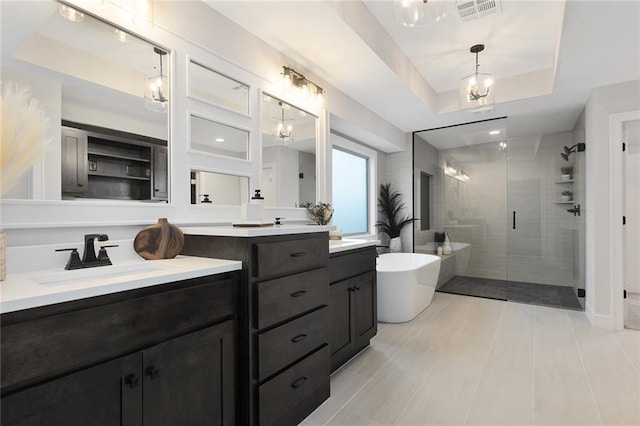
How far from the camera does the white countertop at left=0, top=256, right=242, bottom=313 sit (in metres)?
0.89

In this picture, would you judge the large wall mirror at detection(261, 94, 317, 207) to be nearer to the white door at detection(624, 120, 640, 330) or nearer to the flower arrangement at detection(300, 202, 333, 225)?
Result: the flower arrangement at detection(300, 202, 333, 225)

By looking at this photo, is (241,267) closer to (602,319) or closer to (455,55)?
(455,55)

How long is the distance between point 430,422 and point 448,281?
3353 millimetres

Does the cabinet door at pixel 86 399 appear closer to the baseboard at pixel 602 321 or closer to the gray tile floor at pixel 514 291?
the baseboard at pixel 602 321

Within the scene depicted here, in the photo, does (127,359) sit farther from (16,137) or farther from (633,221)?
(633,221)

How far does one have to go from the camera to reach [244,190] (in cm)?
226

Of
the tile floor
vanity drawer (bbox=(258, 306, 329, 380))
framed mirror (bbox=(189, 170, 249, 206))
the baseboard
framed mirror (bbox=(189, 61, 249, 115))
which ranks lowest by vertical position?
the tile floor

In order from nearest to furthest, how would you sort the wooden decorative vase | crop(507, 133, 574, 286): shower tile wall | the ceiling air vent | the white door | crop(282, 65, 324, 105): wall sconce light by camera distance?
the wooden decorative vase → the ceiling air vent → crop(282, 65, 324, 105): wall sconce light → the white door → crop(507, 133, 574, 286): shower tile wall

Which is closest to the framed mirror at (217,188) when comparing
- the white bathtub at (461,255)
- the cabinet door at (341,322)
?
the cabinet door at (341,322)

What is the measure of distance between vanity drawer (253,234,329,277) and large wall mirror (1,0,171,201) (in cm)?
72

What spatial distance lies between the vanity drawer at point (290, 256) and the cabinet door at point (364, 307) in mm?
686

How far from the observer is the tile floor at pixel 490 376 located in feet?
5.86

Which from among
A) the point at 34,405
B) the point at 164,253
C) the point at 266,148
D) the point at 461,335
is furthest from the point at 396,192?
the point at 34,405

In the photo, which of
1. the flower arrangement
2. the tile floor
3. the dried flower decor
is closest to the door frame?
the tile floor
